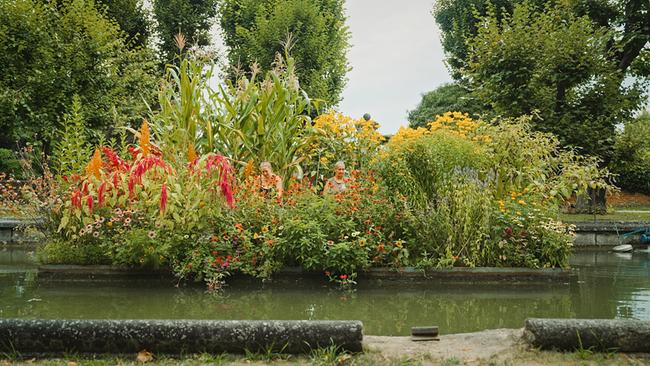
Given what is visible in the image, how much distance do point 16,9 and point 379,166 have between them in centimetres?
1275

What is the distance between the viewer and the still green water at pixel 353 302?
4.62m

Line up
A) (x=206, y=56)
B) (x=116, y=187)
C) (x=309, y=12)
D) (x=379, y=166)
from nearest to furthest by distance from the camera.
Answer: (x=116, y=187), (x=379, y=166), (x=206, y=56), (x=309, y=12)

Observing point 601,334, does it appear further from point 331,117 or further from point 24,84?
point 24,84

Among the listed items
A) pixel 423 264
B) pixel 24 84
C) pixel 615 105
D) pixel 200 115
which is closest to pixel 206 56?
pixel 200 115

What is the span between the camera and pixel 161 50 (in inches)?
1000

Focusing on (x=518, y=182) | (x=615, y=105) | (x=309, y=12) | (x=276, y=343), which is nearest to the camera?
(x=276, y=343)

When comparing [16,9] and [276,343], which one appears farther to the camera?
[16,9]

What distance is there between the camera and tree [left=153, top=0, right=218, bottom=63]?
80.0 feet

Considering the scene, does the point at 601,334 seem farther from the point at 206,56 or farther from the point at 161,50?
the point at 161,50

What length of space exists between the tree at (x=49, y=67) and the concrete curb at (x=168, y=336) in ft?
38.9

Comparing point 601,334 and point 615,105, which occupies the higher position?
point 615,105

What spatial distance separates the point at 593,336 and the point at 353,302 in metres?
2.53

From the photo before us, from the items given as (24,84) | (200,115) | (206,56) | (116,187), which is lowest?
(116,187)

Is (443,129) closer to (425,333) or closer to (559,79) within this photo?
(425,333)
